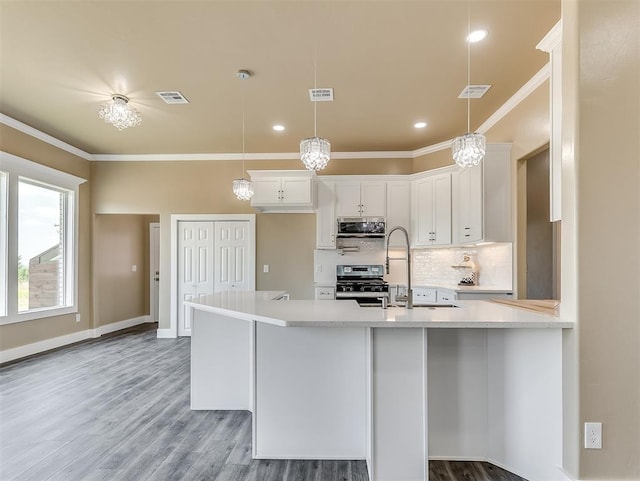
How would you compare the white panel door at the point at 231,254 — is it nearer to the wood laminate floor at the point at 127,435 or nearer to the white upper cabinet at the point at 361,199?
the white upper cabinet at the point at 361,199

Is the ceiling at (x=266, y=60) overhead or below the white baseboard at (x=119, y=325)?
overhead

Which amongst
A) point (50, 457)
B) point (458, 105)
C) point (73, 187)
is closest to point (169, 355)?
point (50, 457)

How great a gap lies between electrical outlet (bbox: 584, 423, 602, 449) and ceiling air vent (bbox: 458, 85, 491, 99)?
2.96m

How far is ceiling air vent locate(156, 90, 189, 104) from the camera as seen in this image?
11.6 ft

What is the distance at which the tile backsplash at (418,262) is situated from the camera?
15.3ft

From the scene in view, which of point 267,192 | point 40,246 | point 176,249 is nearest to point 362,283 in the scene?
point 267,192

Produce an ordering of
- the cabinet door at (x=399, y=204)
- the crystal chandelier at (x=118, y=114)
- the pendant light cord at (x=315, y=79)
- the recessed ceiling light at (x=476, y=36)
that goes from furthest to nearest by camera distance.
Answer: the cabinet door at (x=399, y=204)
the crystal chandelier at (x=118, y=114)
the pendant light cord at (x=315, y=79)
the recessed ceiling light at (x=476, y=36)

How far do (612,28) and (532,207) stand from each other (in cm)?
280

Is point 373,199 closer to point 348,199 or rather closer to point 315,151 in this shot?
point 348,199

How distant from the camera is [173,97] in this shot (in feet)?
11.9

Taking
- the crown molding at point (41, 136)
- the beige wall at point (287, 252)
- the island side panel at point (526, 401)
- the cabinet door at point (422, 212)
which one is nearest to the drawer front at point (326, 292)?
the beige wall at point (287, 252)

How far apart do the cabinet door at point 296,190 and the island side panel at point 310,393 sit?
2987mm

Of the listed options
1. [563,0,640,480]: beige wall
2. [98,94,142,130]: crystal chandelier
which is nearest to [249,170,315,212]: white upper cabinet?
[98,94,142,130]: crystal chandelier

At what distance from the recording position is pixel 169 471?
6.77 feet
